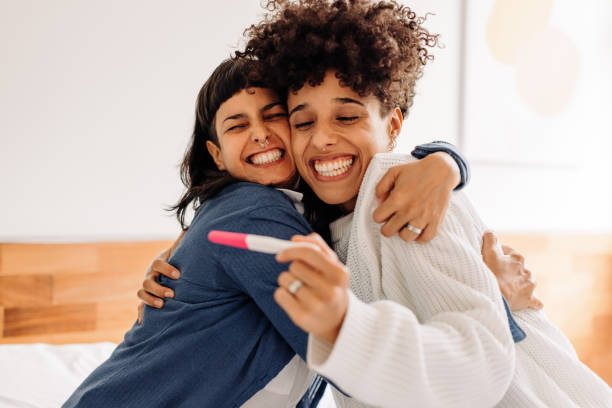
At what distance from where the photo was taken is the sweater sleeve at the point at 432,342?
0.51 meters

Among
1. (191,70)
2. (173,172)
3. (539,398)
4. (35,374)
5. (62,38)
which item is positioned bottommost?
(35,374)

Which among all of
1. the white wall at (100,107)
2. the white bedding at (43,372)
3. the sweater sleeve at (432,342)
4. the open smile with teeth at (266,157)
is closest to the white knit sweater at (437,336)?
the sweater sleeve at (432,342)

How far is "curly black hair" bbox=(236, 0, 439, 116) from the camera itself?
87 centimetres

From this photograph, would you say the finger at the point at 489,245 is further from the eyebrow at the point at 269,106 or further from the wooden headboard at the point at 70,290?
the wooden headboard at the point at 70,290

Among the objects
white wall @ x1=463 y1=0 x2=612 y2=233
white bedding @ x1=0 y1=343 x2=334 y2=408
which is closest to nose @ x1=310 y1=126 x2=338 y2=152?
white bedding @ x1=0 y1=343 x2=334 y2=408

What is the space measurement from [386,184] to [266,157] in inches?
13.5

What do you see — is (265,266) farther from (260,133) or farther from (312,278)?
(260,133)

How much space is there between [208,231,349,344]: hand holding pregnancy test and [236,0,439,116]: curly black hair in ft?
1.59

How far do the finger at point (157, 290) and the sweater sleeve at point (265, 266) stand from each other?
186 millimetres

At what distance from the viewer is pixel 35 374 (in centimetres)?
126

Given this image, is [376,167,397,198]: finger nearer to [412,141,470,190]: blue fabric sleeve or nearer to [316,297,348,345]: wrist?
[412,141,470,190]: blue fabric sleeve

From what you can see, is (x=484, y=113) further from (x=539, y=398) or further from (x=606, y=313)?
(x=539, y=398)

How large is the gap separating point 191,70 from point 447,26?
4.13ft

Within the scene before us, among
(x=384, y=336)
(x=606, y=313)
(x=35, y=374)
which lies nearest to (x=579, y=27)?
(x=606, y=313)
